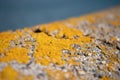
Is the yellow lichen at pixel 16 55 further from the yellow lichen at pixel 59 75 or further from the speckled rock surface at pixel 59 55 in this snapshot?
the yellow lichen at pixel 59 75

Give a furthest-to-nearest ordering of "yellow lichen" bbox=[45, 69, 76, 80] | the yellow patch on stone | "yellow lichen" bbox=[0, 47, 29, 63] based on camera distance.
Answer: "yellow lichen" bbox=[0, 47, 29, 63], "yellow lichen" bbox=[45, 69, 76, 80], the yellow patch on stone

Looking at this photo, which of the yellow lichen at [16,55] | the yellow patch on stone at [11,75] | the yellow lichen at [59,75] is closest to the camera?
the yellow patch on stone at [11,75]

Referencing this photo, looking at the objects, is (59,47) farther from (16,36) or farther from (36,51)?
(16,36)

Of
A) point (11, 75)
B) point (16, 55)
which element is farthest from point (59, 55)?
point (11, 75)

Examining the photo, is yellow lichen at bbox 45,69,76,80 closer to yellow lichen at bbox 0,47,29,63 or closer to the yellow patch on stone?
the yellow patch on stone

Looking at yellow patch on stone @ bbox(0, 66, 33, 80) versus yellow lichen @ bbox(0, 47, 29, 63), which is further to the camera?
yellow lichen @ bbox(0, 47, 29, 63)

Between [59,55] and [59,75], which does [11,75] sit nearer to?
[59,75]

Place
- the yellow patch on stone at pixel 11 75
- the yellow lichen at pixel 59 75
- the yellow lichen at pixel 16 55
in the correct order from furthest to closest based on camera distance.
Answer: the yellow lichen at pixel 16 55 < the yellow lichen at pixel 59 75 < the yellow patch on stone at pixel 11 75

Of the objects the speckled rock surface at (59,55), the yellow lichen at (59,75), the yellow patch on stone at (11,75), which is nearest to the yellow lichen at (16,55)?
the speckled rock surface at (59,55)

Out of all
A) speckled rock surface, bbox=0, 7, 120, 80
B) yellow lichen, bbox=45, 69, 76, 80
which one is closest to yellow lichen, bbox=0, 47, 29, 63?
speckled rock surface, bbox=0, 7, 120, 80
